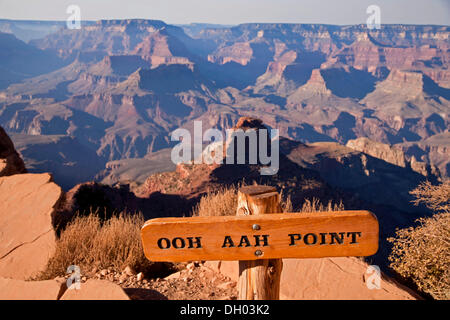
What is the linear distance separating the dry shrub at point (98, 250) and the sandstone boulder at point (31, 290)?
1.19 meters

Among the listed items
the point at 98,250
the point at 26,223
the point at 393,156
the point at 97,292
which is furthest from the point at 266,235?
the point at 393,156

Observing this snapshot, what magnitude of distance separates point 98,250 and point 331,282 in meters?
2.88

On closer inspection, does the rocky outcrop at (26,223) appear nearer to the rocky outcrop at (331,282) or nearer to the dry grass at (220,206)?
the dry grass at (220,206)

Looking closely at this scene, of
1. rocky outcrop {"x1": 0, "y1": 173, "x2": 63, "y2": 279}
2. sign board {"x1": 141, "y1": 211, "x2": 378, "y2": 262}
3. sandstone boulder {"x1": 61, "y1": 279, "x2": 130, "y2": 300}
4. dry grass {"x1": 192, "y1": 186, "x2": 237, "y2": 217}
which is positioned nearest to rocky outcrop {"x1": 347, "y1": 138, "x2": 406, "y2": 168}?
dry grass {"x1": 192, "y1": 186, "x2": 237, "y2": 217}

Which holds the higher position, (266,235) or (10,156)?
(266,235)

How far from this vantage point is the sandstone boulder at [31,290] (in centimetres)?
297

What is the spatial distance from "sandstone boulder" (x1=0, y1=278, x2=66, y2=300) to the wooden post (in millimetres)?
1605

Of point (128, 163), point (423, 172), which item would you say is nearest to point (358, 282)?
point (423, 172)

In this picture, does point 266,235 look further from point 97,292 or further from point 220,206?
point 220,206

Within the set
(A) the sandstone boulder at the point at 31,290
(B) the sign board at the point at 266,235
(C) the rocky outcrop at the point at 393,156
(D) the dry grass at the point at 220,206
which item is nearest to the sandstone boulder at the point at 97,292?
(A) the sandstone boulder at the point at 31,290

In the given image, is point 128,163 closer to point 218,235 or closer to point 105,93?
point 105,93

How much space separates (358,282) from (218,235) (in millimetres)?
2476

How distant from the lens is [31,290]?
3064 millimetres
